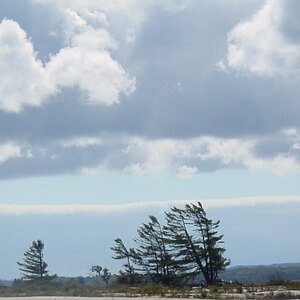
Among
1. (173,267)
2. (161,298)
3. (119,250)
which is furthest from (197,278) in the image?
(161,298)

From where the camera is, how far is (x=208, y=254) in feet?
248

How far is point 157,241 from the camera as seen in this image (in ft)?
262

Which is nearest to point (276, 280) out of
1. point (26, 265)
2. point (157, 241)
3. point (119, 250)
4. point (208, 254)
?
point (208, 254)

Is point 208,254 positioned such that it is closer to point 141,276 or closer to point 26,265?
point 141,276

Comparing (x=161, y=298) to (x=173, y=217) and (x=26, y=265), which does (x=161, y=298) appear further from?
(x=26, y=265)

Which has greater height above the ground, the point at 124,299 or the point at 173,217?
the point at 173,217

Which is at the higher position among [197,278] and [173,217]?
[173,217]

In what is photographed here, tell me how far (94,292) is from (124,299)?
1262 centimetres

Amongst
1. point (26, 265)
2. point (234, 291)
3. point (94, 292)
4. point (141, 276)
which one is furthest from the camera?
point (26, 265)

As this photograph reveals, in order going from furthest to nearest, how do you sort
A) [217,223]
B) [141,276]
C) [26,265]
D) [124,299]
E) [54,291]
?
[26,265] < [141,276] < [217,223] < [54,291] < [124,299]

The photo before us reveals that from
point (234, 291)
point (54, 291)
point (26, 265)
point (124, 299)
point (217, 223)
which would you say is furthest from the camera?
point (26, 265)

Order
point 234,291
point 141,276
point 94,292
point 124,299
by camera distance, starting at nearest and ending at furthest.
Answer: point 124,299, point 234,291, point 94,292, point 141,276

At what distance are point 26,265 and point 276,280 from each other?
131 feet

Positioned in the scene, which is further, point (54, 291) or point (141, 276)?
point (141, 276)
